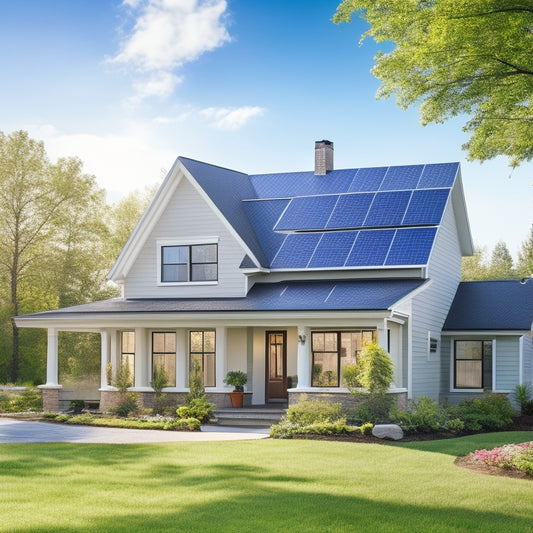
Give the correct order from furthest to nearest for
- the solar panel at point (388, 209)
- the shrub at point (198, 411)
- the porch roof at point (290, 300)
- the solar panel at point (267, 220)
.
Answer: the solar panel at point (267, 220) < the solar panel at point (388, 209) < the shrub at point (198, 411) < the porch roof at point (290, 300)

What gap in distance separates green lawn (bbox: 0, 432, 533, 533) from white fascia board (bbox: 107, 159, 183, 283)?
10.8 m

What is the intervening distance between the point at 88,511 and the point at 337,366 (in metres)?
13.8

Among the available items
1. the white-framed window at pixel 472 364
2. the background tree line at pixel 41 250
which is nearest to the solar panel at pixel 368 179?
the white-framed window at pixel 472 364

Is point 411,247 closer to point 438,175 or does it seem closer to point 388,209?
point 388,209

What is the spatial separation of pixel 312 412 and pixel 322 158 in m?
12.1

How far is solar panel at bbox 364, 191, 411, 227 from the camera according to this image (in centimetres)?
2662

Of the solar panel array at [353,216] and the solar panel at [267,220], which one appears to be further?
the solar panel at [267,220]

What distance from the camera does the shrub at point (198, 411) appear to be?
22969mm

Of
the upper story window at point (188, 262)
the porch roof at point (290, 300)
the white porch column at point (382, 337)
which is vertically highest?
the upper story window at point (188, 262)

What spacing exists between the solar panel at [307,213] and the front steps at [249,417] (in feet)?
21.5

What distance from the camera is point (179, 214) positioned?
2723cm

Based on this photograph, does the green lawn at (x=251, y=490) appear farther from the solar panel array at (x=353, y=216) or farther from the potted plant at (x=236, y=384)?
the solar panel array at (x=353, y=216)

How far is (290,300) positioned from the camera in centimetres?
2395

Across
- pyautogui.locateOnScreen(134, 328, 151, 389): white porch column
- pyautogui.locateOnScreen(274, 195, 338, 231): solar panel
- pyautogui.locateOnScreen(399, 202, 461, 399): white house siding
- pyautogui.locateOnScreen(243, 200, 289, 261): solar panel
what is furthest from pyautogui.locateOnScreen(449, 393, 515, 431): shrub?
pyautogui.locateOnScreen(134, 328, 151, 389): white porch column
